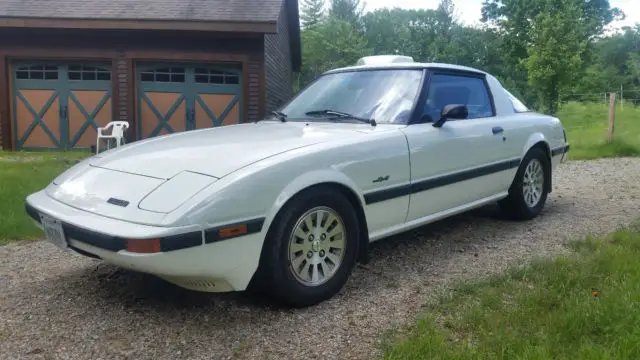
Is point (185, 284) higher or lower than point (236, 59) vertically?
lower

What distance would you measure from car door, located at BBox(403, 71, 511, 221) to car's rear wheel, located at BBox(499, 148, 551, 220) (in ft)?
0.96

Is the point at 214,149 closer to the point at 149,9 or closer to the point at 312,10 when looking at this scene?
the point at 149,9

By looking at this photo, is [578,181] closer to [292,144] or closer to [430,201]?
[430,201]

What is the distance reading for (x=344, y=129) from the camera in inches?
144

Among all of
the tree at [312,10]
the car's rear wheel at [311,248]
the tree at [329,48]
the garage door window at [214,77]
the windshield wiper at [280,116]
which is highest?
the tree at [312,10]

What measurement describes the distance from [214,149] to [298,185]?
0.58 meters

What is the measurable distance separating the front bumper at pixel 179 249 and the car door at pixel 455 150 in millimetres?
1432

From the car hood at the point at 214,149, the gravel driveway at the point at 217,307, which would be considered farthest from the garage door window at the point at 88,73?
the car hood at the point at 214,149

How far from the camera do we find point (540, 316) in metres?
2.85

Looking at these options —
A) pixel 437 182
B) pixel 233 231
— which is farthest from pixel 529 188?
pixel 233 231

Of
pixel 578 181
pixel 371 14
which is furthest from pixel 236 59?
pixel 371 14

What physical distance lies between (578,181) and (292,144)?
5.70m

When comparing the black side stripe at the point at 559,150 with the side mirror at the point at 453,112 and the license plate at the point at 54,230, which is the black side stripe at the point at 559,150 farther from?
the license plate at the point at 54,230

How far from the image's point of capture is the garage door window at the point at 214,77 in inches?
448
